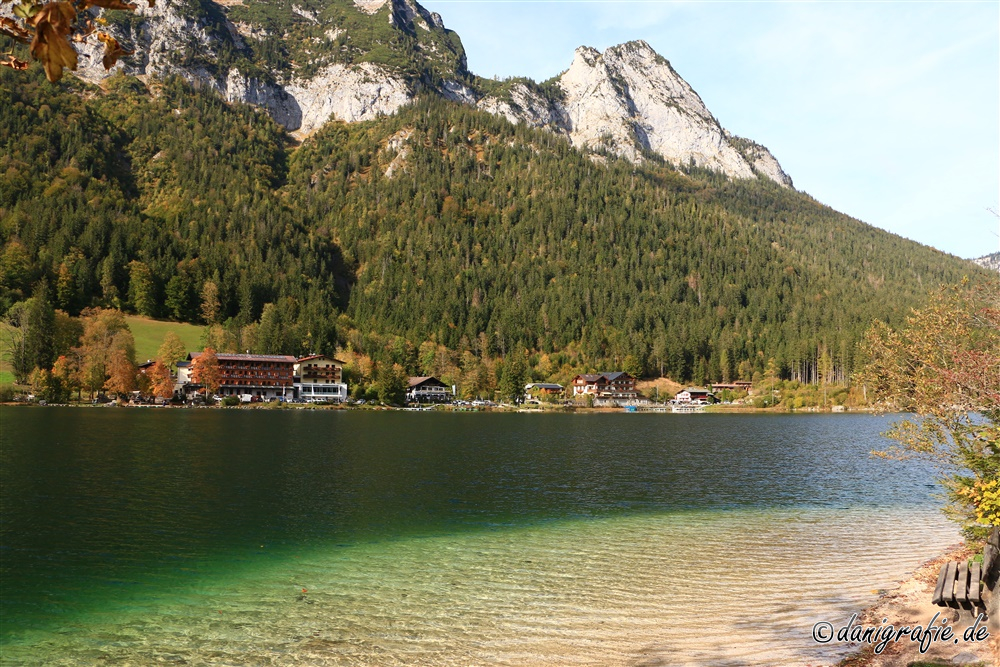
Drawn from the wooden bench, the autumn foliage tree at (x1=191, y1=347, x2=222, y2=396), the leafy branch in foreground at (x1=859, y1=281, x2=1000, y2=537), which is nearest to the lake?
the wooden bench

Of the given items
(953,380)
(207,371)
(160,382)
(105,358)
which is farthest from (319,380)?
(953,380)

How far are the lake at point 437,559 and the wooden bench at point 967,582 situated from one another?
3.04 meters

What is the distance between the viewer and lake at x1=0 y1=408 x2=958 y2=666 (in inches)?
658

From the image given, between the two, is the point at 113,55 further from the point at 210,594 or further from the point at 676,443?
the point at 676,443

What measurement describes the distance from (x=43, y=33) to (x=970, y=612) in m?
19.4

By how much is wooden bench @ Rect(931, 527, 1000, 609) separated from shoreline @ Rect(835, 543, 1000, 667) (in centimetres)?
57

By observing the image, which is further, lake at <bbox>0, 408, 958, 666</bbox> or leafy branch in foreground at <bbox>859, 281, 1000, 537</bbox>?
leafy branch in foreground at <bbox>859, 281, 1000, 537</bbox>

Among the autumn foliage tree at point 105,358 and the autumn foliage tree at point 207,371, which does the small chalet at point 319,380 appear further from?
the autumn foliage tree at point 105,358

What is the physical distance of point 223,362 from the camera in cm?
18150

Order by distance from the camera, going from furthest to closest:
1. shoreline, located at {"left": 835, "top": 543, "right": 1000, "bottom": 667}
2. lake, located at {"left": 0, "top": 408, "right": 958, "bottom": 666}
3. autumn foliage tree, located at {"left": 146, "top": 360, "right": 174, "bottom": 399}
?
autumn foliage tree, located at {"left": 146, "top": 360, "right": 174, "bottom": 399} → lake, located at {"left": 0, "top": 408, "right": 958, "bottom": 666} → shoreline, located at {"left": 835, "top": 543, "right": 1000, "bottom": 667}

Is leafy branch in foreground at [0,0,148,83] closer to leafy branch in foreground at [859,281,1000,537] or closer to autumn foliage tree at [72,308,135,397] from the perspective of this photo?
leafy branch in foreground at [859,281,1000,537]

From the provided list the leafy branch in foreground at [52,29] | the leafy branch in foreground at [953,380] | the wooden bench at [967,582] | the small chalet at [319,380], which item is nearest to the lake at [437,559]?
the wooden bench at [967,582]

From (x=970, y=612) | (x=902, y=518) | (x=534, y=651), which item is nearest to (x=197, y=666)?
(x=534, y=651)

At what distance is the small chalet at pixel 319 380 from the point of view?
19250 centimetres
